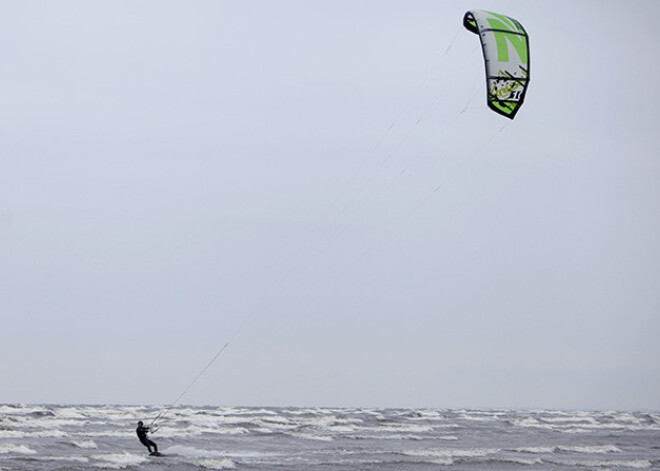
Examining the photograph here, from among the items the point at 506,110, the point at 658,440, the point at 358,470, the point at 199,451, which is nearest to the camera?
the point at 506,110

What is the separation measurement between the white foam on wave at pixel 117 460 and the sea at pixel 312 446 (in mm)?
34

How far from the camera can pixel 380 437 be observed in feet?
134

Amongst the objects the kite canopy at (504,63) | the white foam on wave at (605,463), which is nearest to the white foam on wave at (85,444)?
the white foam on wave at (605,463)

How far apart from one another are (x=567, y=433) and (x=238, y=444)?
18746 mm

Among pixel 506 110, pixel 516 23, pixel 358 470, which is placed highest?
pixel 516 23

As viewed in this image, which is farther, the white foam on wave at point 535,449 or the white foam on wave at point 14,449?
the white foam on wave at point 535,449

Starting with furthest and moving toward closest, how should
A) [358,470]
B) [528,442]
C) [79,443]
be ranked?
1. [528,442]
2. [79,443]
3. [358,470]

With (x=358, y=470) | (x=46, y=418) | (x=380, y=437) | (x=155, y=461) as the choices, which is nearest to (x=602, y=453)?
(x=380, y=437)

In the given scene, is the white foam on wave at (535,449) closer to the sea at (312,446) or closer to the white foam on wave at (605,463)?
the sea at (312,446)

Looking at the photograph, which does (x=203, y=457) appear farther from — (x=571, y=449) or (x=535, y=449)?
(x=571, y=449)

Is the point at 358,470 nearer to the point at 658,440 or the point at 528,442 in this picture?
the point at 528,442

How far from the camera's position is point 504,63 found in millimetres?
20641

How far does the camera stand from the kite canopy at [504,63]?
66.9 ft

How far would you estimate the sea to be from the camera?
2791 cm
